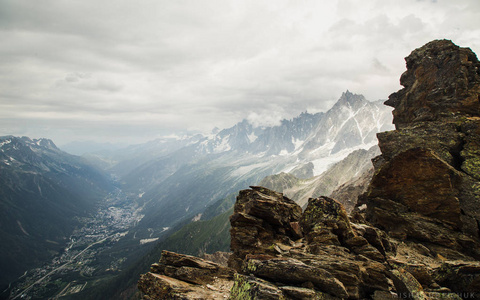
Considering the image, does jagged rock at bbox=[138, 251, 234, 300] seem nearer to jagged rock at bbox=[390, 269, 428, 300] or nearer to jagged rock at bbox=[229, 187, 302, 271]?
jagged rock at bbox=[229, 187, 302, 271]

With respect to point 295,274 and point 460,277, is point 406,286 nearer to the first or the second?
point 460,277

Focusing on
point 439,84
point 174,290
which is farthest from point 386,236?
point 439,84

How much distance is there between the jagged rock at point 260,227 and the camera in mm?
26281

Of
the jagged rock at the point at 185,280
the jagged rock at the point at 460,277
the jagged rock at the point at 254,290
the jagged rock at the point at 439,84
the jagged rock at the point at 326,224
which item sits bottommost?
the jagged rock at the point at 185,280

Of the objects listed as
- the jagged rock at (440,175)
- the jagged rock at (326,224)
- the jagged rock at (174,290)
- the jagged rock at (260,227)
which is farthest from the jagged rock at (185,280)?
the jagged rock at (440,175)

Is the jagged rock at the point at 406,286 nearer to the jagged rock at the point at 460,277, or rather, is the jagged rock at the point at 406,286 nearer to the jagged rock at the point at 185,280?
the jagged rock at the point at 460,277

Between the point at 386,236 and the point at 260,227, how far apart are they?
546 inches

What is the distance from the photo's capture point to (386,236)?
24.2 metres

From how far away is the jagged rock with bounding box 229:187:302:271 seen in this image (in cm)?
2628

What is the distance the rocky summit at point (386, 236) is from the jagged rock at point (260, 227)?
4.9 inches

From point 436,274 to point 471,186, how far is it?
12.7 metres

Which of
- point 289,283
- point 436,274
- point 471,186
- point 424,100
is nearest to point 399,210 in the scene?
point 471,186

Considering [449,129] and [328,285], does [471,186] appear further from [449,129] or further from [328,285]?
[328,285]

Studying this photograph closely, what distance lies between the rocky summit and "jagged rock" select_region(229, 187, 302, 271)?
0.12 m
